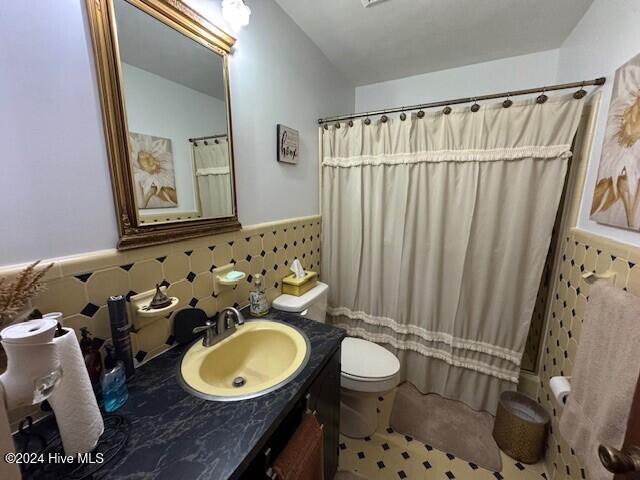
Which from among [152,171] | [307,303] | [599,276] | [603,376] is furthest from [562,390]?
[152,171]

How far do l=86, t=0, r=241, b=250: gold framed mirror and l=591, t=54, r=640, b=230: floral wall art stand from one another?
150 centimetres

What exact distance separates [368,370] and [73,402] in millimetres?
1227

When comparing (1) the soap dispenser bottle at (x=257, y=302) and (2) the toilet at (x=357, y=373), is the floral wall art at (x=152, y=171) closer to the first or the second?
(1) the soap dispenser bottle at (x=257, y=302)

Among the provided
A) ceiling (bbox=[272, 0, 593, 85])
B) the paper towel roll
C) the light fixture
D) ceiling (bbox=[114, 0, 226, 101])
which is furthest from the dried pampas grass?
ceiling (bbox=[272, 0, 593, 85])

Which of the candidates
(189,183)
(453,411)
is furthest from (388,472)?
(189,183)

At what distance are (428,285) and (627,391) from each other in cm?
98

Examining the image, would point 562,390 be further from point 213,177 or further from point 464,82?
point 464,82

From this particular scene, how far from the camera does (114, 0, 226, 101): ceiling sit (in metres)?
0.75

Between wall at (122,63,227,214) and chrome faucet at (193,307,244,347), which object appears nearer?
wall at (122,63,227,214)

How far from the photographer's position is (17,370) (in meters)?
0.42

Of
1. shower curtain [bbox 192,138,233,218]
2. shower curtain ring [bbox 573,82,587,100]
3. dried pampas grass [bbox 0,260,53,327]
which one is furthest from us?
shower curtain ring [bbox 573,82,587,100]

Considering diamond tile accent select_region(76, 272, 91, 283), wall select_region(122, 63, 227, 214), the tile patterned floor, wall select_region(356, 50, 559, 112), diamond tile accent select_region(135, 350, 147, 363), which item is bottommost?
the tile patterned floor

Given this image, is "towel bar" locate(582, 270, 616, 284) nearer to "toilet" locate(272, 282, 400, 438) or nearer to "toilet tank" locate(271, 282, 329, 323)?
"toilet" locate(272, 282, 400, 438)

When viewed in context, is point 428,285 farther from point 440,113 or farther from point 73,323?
point 73,323
